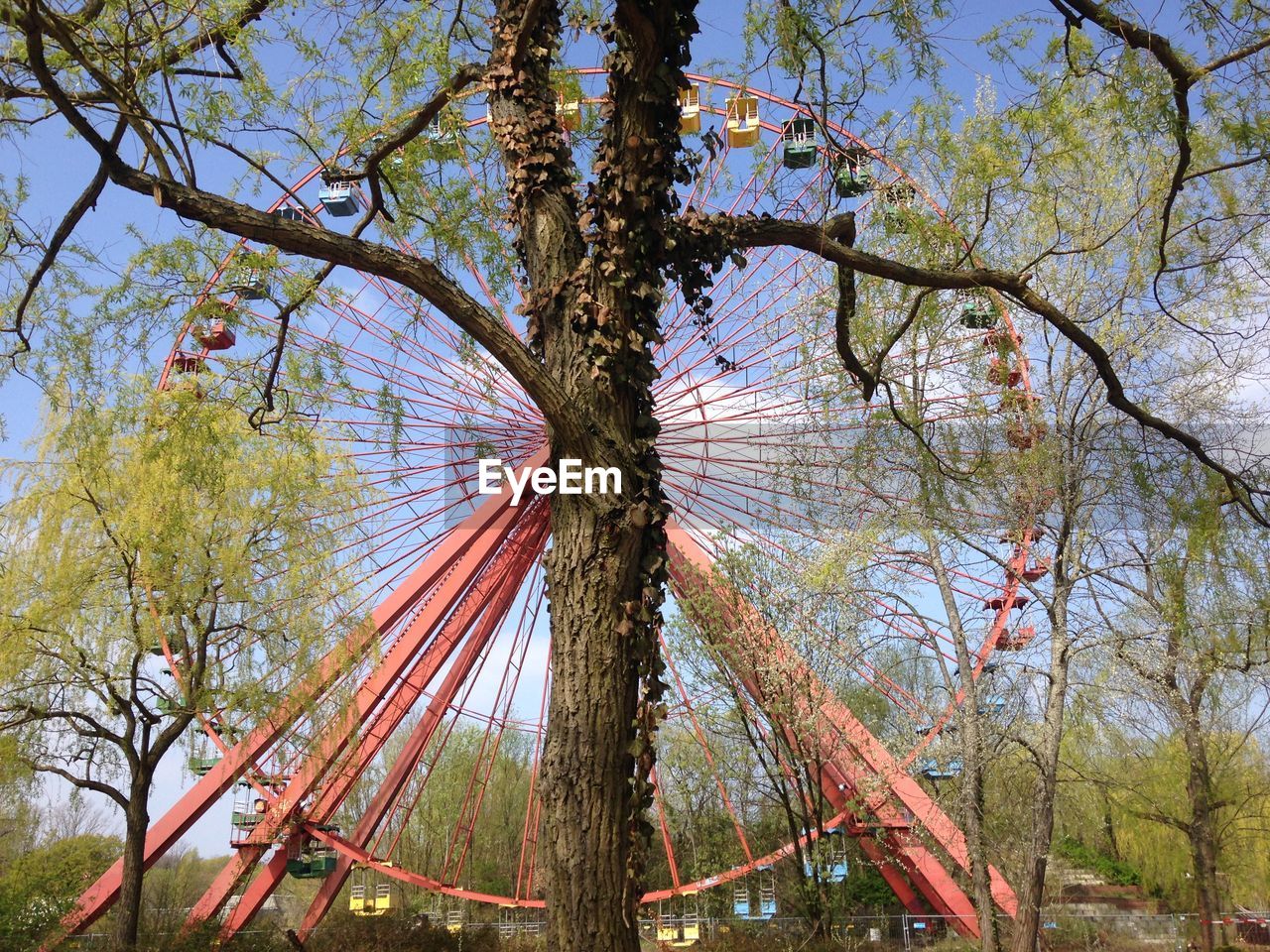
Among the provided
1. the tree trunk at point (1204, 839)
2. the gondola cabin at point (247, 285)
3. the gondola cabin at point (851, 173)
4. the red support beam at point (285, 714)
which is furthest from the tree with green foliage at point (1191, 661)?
the red support beam at point (285, 714)

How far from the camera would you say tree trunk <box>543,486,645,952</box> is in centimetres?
289

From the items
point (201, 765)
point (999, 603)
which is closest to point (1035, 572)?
point (999, 603)

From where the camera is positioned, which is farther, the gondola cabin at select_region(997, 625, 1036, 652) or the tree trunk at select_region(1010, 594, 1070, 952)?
the gondola cabin at select_region(997, 625, 1036, 652)

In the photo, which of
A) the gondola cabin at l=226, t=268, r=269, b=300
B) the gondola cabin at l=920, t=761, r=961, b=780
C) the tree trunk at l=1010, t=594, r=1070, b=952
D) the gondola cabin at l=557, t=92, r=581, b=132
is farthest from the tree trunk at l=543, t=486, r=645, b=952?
the gondola cabin at l=920, t=761, r=961, b=780

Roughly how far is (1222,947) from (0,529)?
16634 mm

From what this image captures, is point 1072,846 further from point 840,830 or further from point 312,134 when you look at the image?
point 312,134

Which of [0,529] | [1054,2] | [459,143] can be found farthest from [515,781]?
[1054,2]

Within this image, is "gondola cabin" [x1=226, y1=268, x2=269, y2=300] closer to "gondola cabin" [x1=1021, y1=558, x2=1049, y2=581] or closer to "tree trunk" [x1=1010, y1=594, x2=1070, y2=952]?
"tree trunk" [x1=1010, y1=594, x2=1070, y2=952]

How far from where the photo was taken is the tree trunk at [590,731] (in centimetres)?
289

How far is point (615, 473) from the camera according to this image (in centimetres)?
324

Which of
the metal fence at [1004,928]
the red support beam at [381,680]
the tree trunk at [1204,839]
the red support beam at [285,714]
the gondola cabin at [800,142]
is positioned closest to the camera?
the gondola cabin at [800,142]

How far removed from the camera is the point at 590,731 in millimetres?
3016

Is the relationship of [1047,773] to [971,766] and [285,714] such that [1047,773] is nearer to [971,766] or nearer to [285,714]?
[971,766]

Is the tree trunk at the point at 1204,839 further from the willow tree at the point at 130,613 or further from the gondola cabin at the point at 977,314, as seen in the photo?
the willow tree at the point at 130,613
